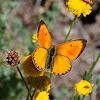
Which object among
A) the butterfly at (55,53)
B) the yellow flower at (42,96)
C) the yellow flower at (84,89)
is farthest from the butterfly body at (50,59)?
the yellow flower at (84,89)

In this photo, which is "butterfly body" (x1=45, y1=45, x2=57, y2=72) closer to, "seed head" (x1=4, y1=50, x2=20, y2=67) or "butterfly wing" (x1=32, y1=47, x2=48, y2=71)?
"butterfly wing" (x1=32, y1=47, x2=48, y2=71)

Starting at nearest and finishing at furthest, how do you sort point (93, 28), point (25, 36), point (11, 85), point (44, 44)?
point (44, 44) → point (11, 85) → point (25, 36) → point (93, 28)

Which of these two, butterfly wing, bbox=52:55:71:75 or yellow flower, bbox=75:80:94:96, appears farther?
yellow flower, bbox=75:80:94:96

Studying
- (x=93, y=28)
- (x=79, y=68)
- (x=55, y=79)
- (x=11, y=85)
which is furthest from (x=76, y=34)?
(x=11, y=85)

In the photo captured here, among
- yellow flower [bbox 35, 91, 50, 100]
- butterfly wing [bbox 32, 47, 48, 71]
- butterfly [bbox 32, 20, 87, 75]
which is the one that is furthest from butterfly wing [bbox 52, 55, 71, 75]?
yellow flower [bbox 35, 91, 50, 100]

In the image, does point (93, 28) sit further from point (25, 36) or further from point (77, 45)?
point (77, 45)

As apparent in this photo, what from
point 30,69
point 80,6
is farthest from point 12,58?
point 80,6

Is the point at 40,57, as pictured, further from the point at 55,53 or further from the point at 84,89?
the point at 84,89

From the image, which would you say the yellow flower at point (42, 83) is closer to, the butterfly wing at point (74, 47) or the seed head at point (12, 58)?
the butterfly wing at point (74, 47)

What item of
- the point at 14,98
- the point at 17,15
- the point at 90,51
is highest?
the point at 17,15
